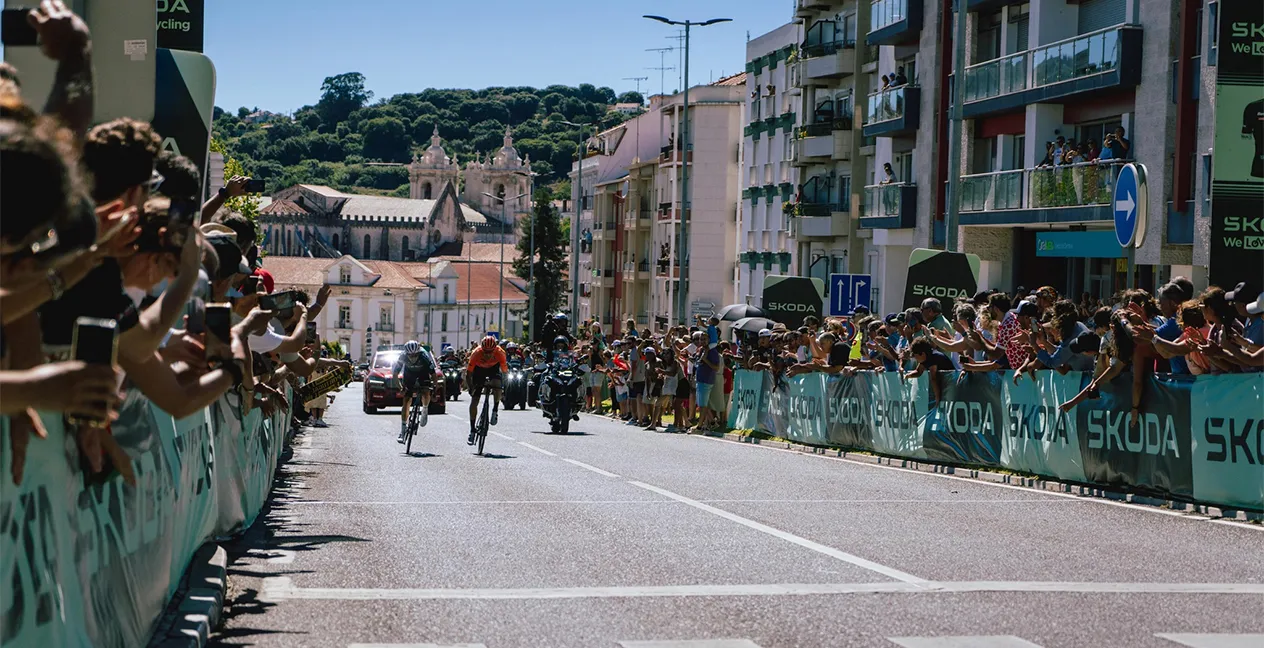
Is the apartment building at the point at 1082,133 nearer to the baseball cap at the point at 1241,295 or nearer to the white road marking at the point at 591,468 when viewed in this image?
the white road marking at the point at 591,468

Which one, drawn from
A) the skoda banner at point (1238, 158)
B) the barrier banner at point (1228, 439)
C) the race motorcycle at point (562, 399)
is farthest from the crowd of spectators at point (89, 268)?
the race motorcycle at point (562, 399)

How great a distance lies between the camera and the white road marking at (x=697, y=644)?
809 centimetres

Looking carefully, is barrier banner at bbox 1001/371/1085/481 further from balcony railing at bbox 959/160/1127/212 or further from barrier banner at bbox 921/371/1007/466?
balcony railing at bbox 959/160/1127/212

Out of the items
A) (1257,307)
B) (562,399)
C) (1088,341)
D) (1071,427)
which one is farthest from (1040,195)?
(1257,307)

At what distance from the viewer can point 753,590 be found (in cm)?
993

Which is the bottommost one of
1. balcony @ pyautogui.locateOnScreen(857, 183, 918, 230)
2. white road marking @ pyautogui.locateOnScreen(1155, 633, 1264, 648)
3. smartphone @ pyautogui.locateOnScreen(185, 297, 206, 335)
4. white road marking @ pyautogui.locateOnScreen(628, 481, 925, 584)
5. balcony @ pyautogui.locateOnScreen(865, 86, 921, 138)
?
white road marking @ pyautogui.locateOnScreen(628, 481, 925, 584)

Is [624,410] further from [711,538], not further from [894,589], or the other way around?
[894,589]

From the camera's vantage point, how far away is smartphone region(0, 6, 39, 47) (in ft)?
23.7

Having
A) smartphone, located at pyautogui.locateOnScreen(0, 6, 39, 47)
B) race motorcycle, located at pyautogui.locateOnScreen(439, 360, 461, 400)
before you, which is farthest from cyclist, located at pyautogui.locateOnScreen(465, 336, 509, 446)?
race motorcycle, located at pyautogui.locateOnScreen(439, 360, 461, 400)

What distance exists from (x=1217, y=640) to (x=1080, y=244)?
28753mm

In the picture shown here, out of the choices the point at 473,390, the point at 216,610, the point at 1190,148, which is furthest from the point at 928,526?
the point at 1190,148

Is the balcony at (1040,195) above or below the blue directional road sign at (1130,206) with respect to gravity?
above

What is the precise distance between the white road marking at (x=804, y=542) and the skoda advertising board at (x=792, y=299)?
21345mm

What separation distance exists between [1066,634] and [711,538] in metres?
4.42
